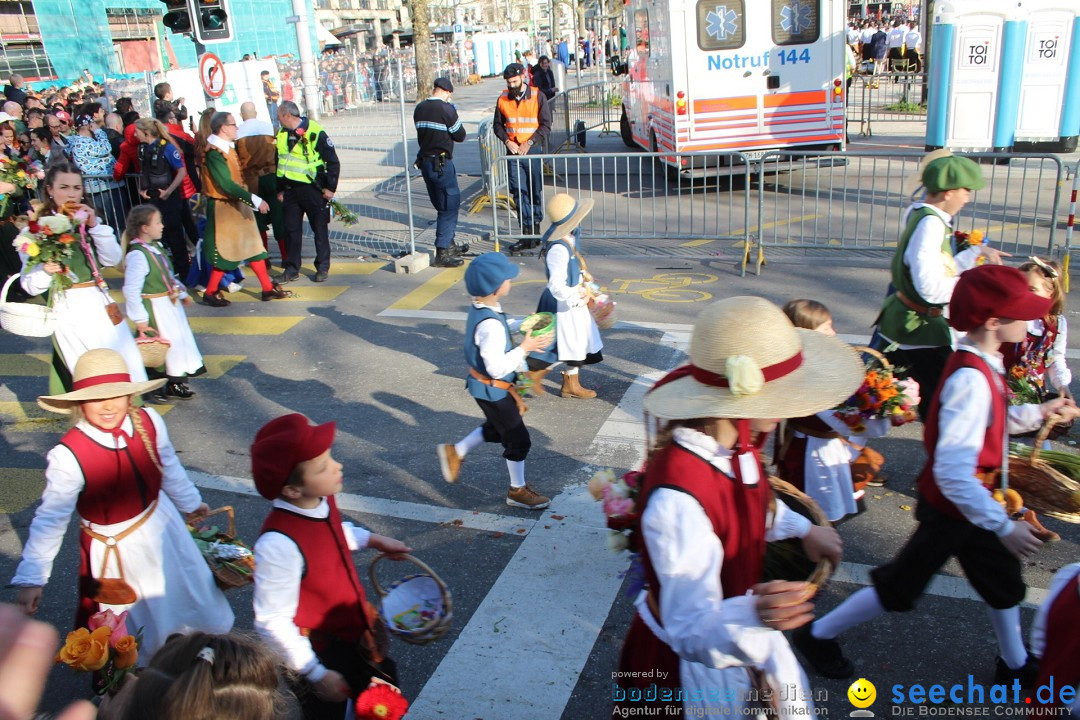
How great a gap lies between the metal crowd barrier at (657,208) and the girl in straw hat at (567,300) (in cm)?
348

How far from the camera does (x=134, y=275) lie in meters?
6.61

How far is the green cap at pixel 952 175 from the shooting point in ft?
16.1

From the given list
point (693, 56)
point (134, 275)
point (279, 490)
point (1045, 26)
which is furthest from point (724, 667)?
point (1045, 26)

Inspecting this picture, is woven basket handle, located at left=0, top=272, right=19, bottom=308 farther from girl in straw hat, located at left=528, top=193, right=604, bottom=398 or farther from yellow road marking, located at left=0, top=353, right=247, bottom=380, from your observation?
girl in straw hat, located at left=528, top=193, right=604, bottom=398

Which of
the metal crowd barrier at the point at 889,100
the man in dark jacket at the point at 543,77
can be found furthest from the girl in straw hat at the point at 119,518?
the metal crowd barrier at the point at 889,100

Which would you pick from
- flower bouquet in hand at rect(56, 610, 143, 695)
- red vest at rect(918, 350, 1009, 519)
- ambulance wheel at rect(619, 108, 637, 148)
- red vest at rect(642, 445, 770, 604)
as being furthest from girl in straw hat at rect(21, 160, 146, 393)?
ambulance wheel at rect(619, 108, 637, 148)

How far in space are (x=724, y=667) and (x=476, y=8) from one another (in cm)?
9414

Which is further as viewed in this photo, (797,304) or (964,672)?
(797,304)

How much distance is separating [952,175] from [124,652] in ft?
15.0

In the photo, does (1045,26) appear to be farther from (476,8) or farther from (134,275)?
(476,8)

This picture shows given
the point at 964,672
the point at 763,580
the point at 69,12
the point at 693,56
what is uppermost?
the point at 69,12

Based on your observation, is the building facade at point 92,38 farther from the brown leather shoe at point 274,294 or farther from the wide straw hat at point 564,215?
the wide straw hat at point 564,215

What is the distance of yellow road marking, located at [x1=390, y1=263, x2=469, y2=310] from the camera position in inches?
381

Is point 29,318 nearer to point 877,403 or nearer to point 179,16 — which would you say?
point 877,403
